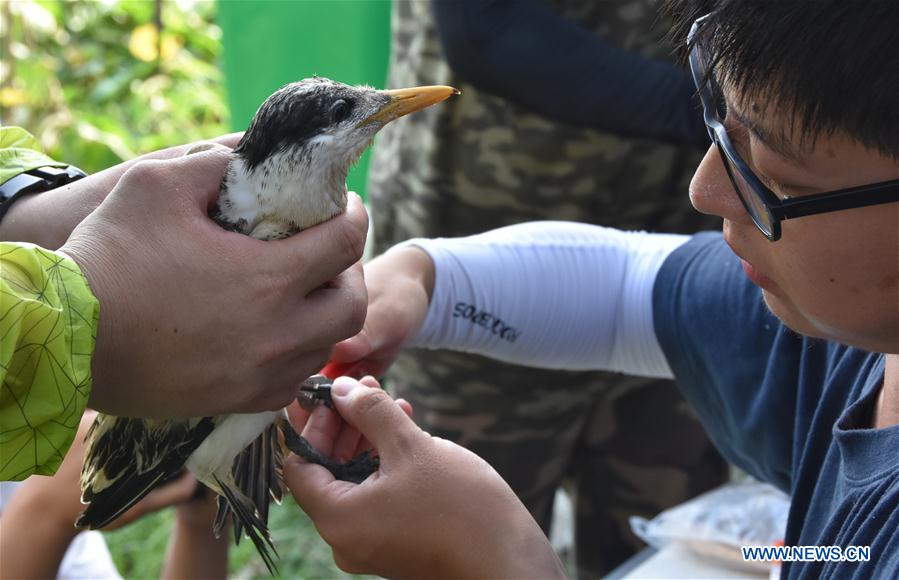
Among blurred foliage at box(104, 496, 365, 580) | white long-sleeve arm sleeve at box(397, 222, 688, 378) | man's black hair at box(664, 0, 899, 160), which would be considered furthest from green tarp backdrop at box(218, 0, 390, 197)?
man's black hair at box(664, 0, 899, 160)

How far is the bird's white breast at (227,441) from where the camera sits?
1.39 m

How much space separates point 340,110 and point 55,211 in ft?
1.33

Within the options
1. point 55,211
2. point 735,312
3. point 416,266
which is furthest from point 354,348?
point 735,312

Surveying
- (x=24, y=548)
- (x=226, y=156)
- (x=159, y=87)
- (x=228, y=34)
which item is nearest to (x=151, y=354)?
(x=226, y=156)

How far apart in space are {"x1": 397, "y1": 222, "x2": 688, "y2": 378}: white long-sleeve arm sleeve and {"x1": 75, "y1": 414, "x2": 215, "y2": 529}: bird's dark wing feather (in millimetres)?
441

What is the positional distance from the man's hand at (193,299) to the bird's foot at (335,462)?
0.79ft

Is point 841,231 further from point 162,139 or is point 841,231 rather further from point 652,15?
point 162,139

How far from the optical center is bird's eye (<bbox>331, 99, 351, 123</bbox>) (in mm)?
1316

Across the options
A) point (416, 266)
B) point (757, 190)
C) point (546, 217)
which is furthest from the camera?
point (546, 217)

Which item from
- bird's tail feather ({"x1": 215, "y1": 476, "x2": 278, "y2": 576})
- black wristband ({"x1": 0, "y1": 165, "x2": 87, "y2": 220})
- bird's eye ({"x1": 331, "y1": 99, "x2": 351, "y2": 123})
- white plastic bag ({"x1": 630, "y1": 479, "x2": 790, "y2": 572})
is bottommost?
white plastic bag ({"x1": 630, "y1": 479, "x2": 790, "y2": 572})

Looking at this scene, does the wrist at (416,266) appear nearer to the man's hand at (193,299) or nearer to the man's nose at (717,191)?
the man's hand at (193,299)

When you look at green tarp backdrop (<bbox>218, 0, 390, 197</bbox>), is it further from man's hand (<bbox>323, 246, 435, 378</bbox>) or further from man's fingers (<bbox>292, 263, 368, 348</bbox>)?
man's fingers (<bbox>292, 263, 368, 348</bbox>)

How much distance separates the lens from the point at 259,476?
58.8 inches

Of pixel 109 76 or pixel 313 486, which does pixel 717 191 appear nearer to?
pixel 313 486
